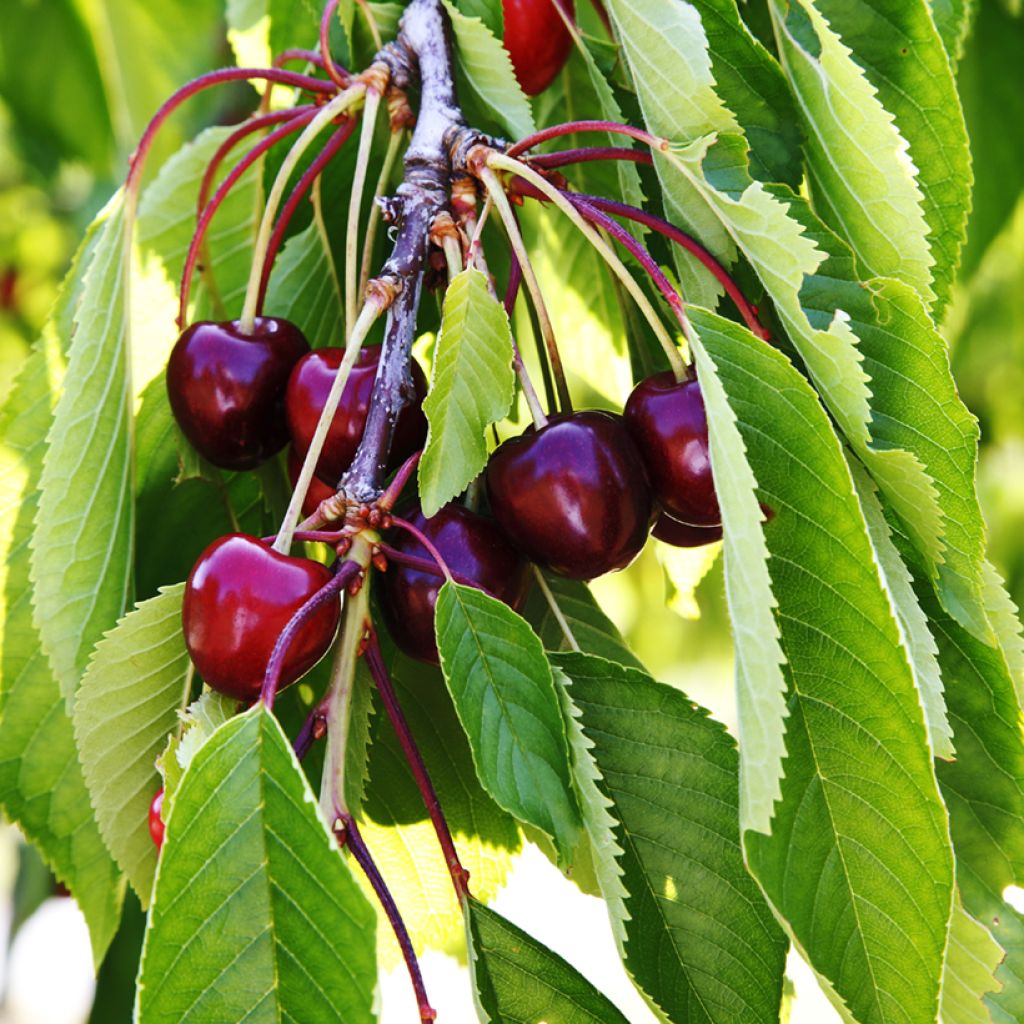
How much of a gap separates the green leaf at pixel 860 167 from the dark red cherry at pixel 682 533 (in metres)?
0.20

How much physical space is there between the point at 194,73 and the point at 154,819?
49.6 inches

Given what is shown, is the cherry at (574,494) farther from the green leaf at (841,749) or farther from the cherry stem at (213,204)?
the cherry stem at (213,204)

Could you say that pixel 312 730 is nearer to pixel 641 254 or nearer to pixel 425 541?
pixel 425 541

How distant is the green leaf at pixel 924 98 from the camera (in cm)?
85

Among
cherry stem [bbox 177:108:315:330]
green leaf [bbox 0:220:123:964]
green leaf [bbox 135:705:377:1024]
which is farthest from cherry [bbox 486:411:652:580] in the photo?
green leaf [bbox 0:220:123:964]

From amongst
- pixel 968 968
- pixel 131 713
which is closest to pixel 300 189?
pixel 131 713

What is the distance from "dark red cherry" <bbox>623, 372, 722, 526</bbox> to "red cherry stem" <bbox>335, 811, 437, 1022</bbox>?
267 mm

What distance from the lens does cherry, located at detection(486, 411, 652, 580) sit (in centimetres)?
73

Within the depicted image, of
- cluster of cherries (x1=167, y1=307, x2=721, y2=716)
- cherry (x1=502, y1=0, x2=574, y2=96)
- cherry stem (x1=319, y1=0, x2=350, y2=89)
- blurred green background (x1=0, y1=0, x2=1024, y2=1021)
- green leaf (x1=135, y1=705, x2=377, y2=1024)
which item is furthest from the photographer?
blurred green background (x1=0, y1=0, x2=1024, y2=1021)

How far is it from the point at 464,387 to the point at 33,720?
49 cm

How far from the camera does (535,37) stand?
1041mm

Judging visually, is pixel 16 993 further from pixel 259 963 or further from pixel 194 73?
pixel 259 963

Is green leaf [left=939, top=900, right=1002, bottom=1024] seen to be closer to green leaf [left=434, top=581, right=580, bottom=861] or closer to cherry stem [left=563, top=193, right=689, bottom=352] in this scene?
green leaf [left=434, top=581, right=580, bottom=861]

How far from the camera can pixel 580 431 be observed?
0.74 metres
